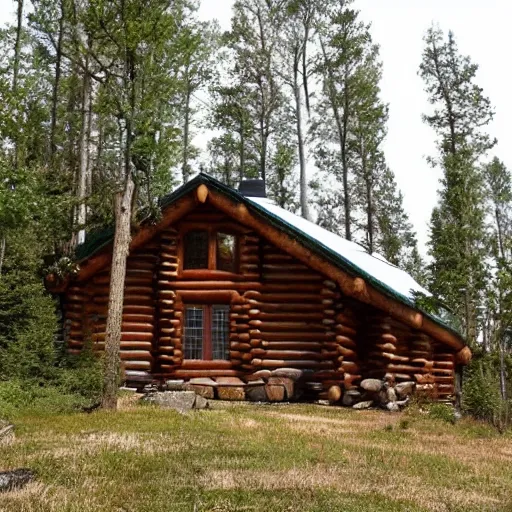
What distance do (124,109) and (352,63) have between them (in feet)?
58.9

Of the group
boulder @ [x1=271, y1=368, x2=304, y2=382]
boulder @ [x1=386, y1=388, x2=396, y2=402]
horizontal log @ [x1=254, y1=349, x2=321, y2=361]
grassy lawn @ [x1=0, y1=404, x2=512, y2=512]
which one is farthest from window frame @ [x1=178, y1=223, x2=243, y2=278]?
grassy lawn @ [x1=0, y1=404, x2=512, y2=512]

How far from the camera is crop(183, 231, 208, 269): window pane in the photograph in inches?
832

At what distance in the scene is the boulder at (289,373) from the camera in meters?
19.6

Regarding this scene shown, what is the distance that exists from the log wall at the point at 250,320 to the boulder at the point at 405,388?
13.8 inches

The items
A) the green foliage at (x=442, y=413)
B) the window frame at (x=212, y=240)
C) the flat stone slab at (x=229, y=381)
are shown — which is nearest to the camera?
the green foliage at (x=442, y=413)

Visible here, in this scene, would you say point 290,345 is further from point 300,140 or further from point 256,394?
point 300,140

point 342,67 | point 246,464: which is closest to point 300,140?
point 342,67

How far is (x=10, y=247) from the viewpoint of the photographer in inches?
833

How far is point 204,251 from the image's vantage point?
21.2m

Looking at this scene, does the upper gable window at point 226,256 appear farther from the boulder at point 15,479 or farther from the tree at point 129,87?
the boulder at point 15,479

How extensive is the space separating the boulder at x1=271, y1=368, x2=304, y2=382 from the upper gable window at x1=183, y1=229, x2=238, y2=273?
3.45 meters

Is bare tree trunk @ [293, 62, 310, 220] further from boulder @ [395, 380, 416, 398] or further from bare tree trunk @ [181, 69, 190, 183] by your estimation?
boulder @ [395, 380, 416, 398]

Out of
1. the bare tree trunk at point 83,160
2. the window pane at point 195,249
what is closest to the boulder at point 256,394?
the window pane at point 195,249

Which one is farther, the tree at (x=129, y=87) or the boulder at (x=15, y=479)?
the tree at (x=129, y=87)
